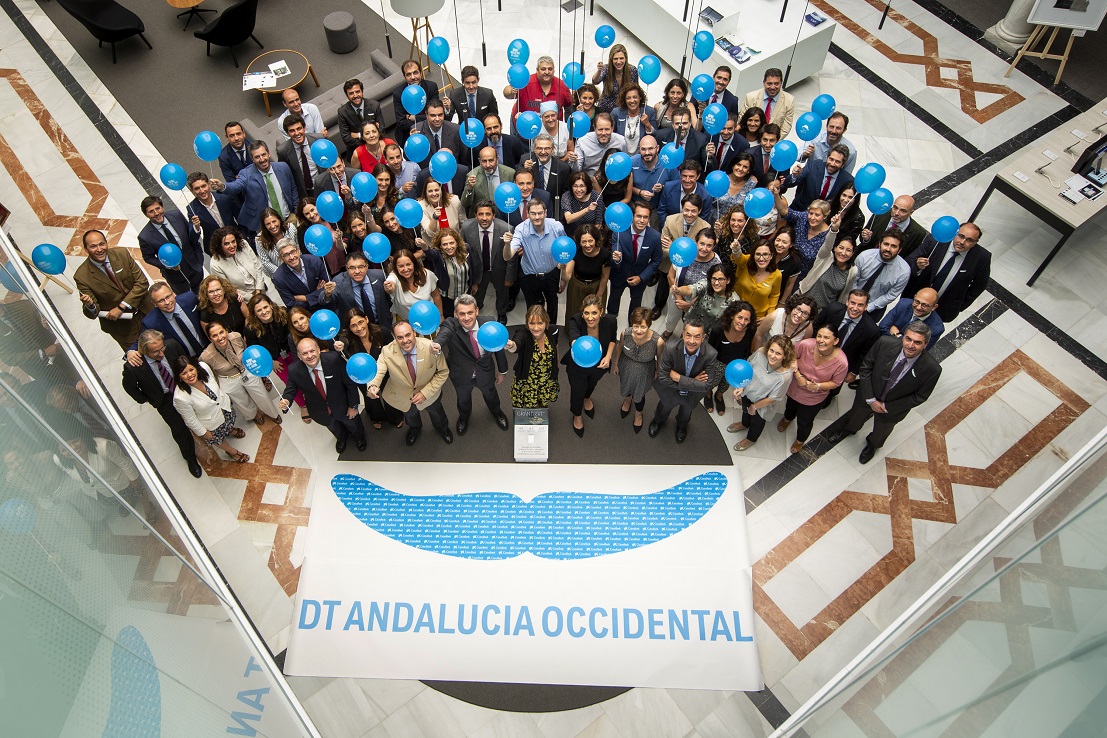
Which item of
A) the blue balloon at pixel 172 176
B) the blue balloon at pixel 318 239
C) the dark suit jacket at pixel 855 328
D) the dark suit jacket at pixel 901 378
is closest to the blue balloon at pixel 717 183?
the dark suit jacket at pixel 855 328

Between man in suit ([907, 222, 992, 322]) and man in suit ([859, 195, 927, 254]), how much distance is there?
0.07m

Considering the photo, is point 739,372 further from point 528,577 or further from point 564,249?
point 528,577

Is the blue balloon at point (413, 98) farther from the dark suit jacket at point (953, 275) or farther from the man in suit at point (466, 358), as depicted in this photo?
the dark suit jacket at point (953, 275)

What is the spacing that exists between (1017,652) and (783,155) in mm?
4758

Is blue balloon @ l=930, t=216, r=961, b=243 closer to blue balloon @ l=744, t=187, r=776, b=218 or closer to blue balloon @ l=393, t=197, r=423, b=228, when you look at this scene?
blue balloon @ l=744, t=187, r=776, b=218

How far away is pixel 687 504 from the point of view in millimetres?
5895

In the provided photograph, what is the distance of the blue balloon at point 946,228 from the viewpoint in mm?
5539

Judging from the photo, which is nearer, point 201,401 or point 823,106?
point 201,401

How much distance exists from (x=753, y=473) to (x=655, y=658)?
1.62 m

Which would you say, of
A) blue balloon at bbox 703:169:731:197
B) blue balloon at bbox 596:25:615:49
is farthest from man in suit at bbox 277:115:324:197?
blue balloon at bbox 703:169:731:197

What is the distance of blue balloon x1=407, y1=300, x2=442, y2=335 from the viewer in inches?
200

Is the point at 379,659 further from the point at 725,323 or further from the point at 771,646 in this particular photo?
the point at 725,323

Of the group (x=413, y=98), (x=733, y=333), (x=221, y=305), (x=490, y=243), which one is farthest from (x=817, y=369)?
(x=221, y=305)

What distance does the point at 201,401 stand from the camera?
5430 millimetres
